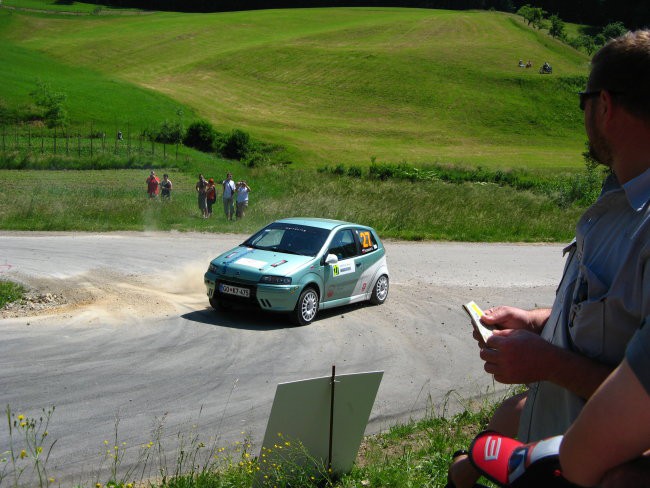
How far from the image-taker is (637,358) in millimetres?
1807

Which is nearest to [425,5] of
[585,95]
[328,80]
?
[328,80]

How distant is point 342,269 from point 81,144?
47.4 meters

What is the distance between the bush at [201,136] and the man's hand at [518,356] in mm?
60984

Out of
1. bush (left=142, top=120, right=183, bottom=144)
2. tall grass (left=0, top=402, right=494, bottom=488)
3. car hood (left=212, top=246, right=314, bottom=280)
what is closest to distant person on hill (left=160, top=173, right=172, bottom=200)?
car hood (left=212, top=246, right=314, bottom=280)

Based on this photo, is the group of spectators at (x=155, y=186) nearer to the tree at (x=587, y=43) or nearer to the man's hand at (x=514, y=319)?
the man's hand at (x=514, y=319)

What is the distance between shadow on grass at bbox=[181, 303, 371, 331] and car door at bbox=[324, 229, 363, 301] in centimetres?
51

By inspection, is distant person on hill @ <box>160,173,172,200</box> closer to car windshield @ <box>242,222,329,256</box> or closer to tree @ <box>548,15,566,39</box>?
car windshield @ <box>242,222,329,256</box>

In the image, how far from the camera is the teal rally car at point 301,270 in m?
13.4

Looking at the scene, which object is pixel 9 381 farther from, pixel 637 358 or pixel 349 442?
pixel 637 358

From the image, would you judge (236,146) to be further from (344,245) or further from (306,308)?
(306,308)

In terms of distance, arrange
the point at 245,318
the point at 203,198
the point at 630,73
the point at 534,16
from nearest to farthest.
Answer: the point at 630,73
the point at 245,318
the point at 203,198
the point at 534,16

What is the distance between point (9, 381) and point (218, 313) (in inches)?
197

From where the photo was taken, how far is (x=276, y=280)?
13.4 meters

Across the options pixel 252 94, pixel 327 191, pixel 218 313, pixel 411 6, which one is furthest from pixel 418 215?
pixel 411 6
